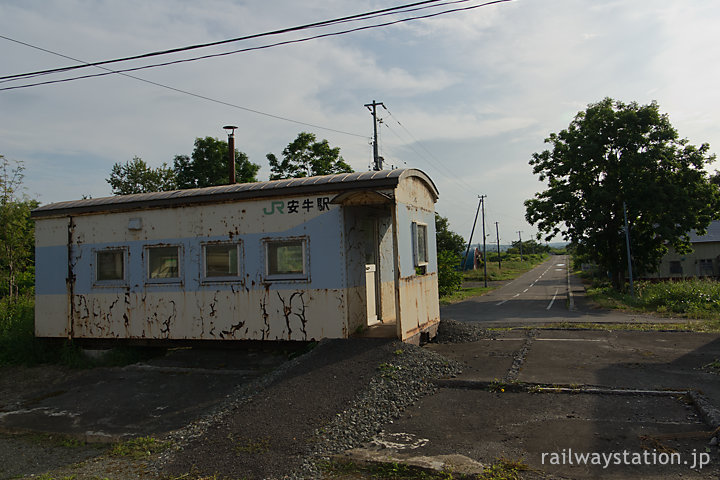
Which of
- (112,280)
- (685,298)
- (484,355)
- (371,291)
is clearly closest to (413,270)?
(371,291)

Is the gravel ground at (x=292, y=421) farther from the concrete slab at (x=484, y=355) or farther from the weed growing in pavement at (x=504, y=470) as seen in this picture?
the weed growing in pavement at (x=504, y=470)

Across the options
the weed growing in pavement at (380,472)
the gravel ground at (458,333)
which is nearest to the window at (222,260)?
the gravel ground at (458,333)

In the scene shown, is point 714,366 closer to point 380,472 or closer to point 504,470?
point 504,470

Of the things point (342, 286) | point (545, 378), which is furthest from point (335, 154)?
point (545, 378)

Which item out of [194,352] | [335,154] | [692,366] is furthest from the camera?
[335,154]

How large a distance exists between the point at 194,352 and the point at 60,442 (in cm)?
345

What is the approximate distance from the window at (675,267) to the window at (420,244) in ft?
100

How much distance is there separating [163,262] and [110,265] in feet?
4.60

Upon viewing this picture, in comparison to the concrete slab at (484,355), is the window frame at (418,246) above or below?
above

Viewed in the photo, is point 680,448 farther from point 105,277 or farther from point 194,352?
point 105,277

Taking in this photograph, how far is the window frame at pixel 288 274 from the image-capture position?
860 centimetres

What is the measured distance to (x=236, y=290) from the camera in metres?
9.05

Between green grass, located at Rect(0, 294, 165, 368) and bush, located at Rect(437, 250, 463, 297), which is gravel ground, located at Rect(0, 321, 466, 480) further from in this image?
bush, located at Rect(437, 250, 463, 297)

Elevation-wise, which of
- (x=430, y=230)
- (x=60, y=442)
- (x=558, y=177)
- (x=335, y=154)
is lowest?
(x=60, y=442)
